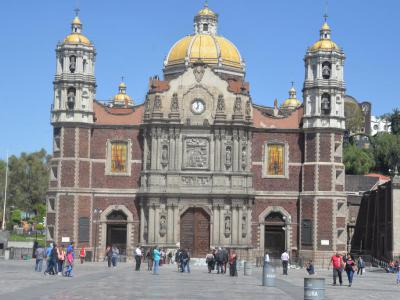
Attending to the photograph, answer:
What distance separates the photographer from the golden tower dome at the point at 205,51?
80.9m

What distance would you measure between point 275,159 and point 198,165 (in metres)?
6.19

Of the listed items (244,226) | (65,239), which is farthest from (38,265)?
(244,226)

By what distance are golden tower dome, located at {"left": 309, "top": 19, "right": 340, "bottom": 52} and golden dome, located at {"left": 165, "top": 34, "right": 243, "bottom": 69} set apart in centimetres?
1207

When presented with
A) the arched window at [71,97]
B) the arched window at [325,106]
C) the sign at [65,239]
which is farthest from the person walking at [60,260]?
the arched window at [325,106]

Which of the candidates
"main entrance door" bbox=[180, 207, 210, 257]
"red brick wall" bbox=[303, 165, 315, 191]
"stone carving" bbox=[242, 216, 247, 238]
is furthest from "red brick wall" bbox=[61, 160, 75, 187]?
"red brick wall" bbox=[303, 165, 315, 191]

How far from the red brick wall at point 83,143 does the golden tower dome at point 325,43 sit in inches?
752

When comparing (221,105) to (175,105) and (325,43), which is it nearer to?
(175,105)

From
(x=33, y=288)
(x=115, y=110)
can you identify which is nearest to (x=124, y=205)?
(x=115, y=110)

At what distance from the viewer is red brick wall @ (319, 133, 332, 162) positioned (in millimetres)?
68875

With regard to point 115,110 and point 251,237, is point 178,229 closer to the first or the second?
point 251,237

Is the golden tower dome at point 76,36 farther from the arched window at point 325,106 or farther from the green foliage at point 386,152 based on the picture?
the green foliage at point 386,152

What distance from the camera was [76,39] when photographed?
70812 millimetres

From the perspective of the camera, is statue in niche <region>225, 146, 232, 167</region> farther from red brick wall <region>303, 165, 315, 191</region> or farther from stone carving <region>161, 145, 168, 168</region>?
red brick wall <region>303, 165, 315, 191</region>

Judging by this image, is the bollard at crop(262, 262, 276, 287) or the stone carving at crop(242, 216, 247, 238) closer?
the bollard at crop(262, 262, 276, 287)
